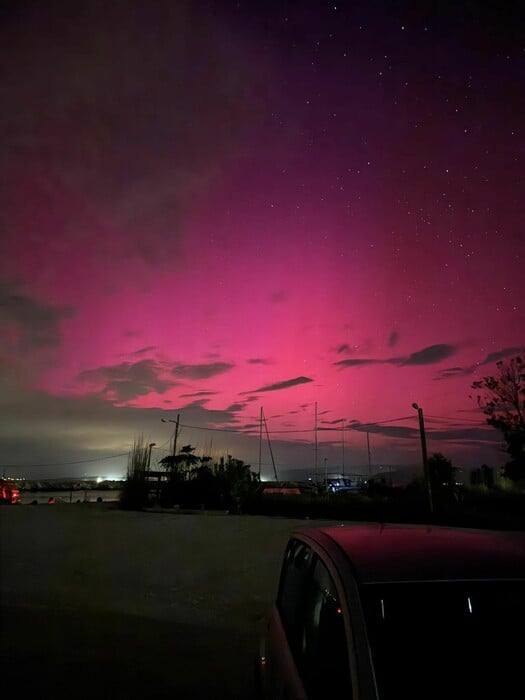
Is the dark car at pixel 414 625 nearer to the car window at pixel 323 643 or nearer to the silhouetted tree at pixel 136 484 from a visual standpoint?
the car window at pixel 323 643

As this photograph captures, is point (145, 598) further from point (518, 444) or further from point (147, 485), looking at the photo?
point (518, 444)

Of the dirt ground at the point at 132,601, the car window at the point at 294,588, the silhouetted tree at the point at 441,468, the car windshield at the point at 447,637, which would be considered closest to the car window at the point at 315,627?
the car window at the point at 294,588

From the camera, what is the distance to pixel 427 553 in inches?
88.4

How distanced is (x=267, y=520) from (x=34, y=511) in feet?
19.8

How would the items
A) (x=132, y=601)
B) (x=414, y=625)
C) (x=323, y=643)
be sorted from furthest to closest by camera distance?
1. (x=132, y=601)
2. (x=323, y=643)
3. (x=414, y=625)

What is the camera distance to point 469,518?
58.1 feet

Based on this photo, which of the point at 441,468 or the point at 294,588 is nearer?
the point at 294,588

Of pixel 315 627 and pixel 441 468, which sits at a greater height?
pixel 441 468

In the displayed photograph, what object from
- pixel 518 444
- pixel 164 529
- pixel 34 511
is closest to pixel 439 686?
pixel 164 529

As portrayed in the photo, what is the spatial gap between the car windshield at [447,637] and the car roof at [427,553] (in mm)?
48

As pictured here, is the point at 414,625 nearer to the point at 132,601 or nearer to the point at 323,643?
the point at 323,643

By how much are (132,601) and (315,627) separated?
6.37 m

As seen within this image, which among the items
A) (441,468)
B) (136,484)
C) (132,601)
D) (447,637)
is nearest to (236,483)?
(136,484)

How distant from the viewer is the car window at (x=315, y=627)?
6.31 feet
